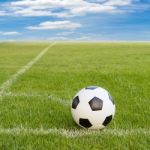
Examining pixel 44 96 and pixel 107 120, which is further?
pixel 44 96

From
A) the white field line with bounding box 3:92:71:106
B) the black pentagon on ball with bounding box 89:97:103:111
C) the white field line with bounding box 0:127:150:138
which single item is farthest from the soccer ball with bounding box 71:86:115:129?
the white field line with bounding box 3:92:71:106

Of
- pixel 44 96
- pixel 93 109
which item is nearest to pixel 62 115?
pixel 93 109

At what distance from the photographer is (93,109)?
5430 mm

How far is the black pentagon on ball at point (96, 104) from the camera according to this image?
17.8 ft

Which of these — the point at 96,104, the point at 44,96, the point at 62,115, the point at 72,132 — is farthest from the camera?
the point at 44,96

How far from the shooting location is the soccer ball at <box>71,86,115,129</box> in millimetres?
5383

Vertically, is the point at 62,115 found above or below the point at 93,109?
below

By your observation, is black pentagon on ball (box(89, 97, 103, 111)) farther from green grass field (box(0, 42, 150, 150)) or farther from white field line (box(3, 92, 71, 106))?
white field line (box(3, 92, 71, 106))

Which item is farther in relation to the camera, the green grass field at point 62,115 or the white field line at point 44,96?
the white field line at point 44,96

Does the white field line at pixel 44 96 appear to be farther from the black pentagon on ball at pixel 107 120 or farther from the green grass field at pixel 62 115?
the black pentagon on ball at pixel 107 120

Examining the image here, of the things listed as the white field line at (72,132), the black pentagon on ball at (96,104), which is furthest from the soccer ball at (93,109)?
the white field line at (72,132)

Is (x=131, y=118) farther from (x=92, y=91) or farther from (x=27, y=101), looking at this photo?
(x=27, y=101)

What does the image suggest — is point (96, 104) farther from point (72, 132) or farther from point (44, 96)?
point (44, 96)

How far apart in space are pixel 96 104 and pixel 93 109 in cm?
8
